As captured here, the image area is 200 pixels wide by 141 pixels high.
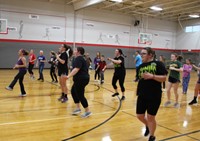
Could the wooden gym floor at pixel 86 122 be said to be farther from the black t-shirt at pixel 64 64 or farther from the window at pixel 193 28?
the window at pixel 193 28

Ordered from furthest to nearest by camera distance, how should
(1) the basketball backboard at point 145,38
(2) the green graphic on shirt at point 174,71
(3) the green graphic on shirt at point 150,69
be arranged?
(1) the basketball backboard at point 145,38 → (2) the green graphic on shirt at point 174,71 → (3) the green graphic on shirt at point 150,69

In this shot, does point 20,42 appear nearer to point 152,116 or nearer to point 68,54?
point 68,54

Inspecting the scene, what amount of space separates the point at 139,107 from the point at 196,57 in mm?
24626

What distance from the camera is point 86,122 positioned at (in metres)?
5.11

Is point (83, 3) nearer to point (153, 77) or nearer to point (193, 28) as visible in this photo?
point (193, 28)

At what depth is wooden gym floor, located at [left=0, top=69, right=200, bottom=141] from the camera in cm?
427

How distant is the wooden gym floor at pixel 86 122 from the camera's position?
4.27 metres

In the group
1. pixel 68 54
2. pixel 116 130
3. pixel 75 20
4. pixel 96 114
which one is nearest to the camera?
pixel 116 130

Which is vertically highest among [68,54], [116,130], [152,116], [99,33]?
[99,33]

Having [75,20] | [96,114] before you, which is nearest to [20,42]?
[75,20]

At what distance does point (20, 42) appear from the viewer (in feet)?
60.1

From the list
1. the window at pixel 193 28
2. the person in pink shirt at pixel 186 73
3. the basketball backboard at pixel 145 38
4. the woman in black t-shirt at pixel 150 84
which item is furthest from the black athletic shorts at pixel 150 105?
the window at pixel 193 28

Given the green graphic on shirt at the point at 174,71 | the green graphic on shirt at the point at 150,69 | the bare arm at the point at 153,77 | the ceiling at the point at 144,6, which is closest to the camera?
the bare arm at the point at 153,77

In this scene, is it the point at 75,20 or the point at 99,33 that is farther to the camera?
the point at 99,33
